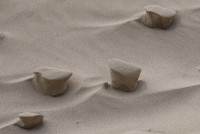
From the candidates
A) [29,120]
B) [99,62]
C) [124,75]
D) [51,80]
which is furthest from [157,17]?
[29,120]

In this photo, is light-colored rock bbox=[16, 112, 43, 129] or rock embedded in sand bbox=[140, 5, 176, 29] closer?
light-colored rock bbox=[16, 112, 43, 129]

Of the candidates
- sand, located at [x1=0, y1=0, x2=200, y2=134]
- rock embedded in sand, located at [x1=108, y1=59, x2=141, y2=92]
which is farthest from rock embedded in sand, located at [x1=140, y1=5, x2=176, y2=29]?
rock embedded in sand, located at [x1=108, y1=59, x2=141, y2=92]

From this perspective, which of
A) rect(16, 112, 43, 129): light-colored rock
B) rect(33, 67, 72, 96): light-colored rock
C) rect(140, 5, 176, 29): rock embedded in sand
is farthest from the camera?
rect(140, 5, 176, 29): rock embedded in sand

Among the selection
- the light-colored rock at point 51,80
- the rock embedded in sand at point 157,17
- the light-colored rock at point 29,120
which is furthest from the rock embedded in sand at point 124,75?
the rock embedded in sand at point 157,17

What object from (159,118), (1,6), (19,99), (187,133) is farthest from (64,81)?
(1,6)

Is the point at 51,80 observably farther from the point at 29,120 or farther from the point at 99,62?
the point at 99,62

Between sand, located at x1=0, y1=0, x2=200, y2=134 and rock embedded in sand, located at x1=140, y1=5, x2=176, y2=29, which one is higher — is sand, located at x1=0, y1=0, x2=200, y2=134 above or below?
below

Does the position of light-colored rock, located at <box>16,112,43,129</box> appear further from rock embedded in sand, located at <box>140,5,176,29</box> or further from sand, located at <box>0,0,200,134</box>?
rock embedded in sand, located at <box>140,5,176,29</box>
